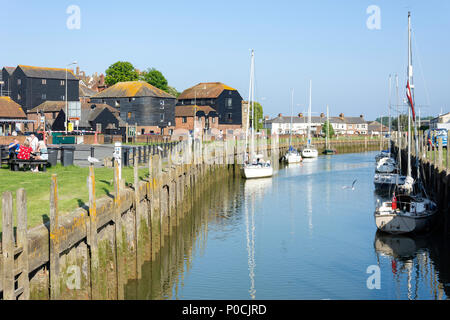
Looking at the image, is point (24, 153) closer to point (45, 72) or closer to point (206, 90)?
point (45, 72)

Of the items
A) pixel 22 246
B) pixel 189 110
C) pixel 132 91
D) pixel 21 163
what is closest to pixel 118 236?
pixel 22 246

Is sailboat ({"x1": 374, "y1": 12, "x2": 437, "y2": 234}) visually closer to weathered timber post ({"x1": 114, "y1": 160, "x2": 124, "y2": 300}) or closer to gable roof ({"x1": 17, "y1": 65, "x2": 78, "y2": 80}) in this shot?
weathered timber post ({"x1": 114, "y1": 160, "x2": 124, "y2": 300})

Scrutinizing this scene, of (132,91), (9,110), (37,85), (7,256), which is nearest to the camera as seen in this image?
(7,256)

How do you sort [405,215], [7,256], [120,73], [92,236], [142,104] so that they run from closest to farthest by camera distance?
[7,256], [92,236], [405,215], [142,104], [120,73]

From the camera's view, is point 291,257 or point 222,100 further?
point 222,100

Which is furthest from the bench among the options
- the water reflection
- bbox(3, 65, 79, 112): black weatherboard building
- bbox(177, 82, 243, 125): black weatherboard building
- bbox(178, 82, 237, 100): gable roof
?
bbox(177, 82, 243, 125): black weatherboard building

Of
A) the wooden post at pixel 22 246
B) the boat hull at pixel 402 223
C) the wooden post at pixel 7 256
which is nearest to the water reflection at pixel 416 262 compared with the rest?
the boat hull at pixel 402 223

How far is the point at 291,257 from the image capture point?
86.2 feet

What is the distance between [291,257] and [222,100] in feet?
331

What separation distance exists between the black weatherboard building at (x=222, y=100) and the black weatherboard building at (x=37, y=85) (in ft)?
99.4

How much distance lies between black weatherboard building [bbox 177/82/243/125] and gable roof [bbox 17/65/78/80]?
3049cm

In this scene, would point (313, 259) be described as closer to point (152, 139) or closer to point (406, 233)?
point (406, 233)

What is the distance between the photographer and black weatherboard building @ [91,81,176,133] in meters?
107
